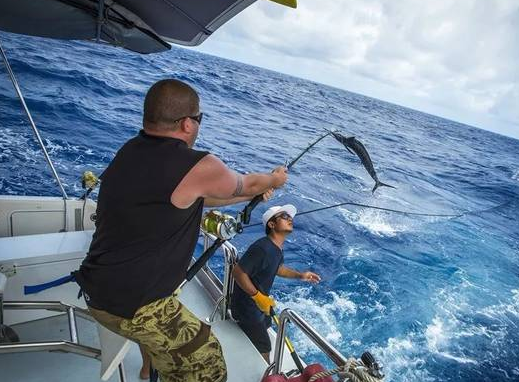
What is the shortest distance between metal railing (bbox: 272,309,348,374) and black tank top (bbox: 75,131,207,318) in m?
0.89

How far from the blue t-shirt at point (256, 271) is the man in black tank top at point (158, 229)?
4.24 feet

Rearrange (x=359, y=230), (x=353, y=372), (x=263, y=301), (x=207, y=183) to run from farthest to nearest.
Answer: (x=359, y=230) < (x=263, y=301) < (x=353, y=372) < (x=207, y=183)

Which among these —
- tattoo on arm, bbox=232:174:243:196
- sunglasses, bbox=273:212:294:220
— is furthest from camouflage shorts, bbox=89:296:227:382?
sunglasses, bbox=273:212:294:220

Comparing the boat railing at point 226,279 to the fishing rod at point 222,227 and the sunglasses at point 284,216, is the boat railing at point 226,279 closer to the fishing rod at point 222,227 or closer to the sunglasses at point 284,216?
the sunglasses at point 284,216

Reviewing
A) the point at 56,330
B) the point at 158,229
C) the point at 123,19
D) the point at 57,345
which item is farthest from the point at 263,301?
the point at 123,19

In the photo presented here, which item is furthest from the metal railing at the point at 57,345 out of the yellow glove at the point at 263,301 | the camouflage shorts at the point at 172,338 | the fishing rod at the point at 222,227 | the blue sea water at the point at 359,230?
the blue sea water at the point at 359,230

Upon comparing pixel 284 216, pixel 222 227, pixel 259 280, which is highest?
pixel 222 227

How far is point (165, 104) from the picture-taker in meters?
1.59

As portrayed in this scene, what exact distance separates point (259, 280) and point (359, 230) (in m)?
7.35

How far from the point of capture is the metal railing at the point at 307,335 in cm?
187

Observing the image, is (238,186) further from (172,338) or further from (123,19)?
(123,19)

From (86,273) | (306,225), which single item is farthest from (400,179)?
(86,273)

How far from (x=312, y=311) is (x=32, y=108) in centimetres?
1230

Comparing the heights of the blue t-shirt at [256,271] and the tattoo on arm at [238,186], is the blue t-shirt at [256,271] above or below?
below
